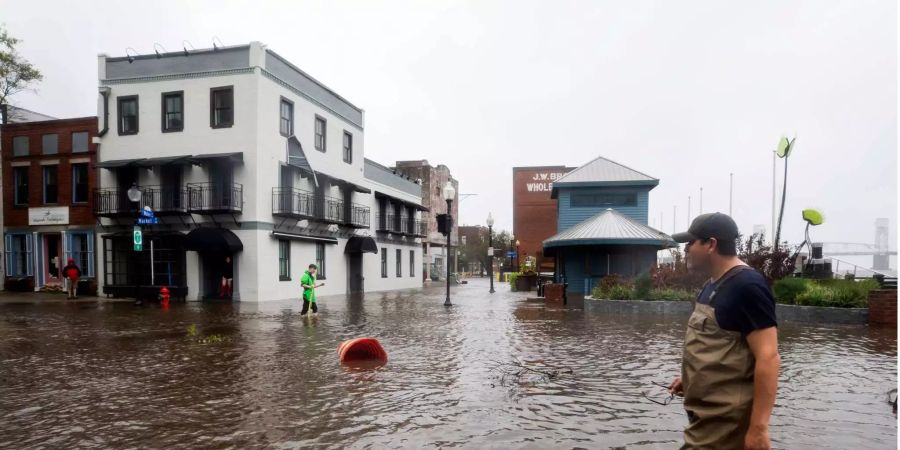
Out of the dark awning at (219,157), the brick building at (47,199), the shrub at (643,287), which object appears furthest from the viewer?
the brick building at (47,199)

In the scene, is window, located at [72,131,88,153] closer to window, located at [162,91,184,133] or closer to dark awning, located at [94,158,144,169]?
dark awning, located at [94,158,144,169]

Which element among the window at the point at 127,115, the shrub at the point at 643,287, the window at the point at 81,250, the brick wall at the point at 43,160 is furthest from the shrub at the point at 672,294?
the window at the point at 81,250

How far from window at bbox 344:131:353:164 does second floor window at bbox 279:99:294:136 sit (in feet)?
17.7

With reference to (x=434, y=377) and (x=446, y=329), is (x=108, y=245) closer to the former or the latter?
(x=446, y=329)

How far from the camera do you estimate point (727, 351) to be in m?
2.77

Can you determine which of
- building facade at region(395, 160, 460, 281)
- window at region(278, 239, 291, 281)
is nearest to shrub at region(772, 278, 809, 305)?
window at region(278, 239, 291, 281)

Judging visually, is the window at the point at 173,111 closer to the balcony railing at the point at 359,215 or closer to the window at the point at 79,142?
the window at the point at 79,142

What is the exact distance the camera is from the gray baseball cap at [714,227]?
294 cm

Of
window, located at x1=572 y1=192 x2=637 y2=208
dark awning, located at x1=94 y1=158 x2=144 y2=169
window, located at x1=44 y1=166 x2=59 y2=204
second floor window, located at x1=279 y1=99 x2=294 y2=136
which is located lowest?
window, located at x1=572 y1=192 x2=637 y2=208

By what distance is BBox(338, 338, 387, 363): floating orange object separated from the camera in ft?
27.7

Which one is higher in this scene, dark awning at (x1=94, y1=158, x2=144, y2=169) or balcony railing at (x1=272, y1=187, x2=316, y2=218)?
dark awning at (x1=94, y1=158, x2=144, y2=169)

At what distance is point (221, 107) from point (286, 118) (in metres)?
2.68

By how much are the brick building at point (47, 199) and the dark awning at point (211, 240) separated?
7.68m

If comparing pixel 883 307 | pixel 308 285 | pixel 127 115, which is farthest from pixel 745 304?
pixel 127 115
